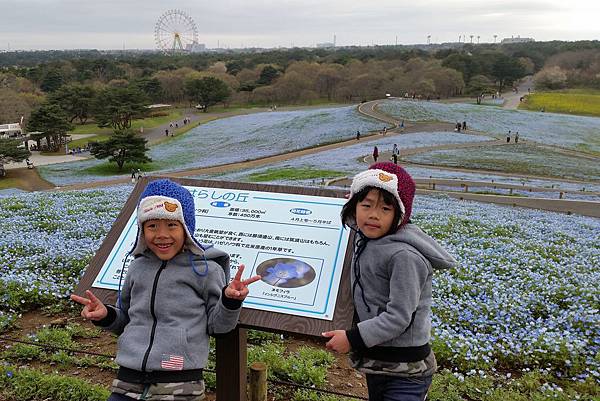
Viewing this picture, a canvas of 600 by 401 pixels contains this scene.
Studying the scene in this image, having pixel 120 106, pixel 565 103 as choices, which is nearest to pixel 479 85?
pixel 565 103

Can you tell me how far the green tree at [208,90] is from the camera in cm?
7600

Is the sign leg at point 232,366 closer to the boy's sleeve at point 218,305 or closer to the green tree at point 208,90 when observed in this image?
the boy's sleeve at point 218,305

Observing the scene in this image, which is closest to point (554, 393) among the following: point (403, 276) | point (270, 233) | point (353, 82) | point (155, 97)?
point (403, 276)

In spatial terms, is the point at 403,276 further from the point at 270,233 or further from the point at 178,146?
the point at 178,146

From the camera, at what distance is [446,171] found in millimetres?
30797

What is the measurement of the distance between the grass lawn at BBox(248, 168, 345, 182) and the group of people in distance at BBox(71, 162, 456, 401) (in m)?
23.3

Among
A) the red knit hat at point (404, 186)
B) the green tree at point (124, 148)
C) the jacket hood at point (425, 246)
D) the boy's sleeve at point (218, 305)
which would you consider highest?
the red knit hat at point (404, 186)

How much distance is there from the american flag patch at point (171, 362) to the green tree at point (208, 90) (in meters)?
75.7

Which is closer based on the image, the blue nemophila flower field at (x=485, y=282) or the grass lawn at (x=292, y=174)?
the blue nemophila flower field at (x=485, y=282)

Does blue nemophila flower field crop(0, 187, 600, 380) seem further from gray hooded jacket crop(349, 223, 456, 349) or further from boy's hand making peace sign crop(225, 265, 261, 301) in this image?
boy's hand making peace sign crop(225, 265, 261, 301)

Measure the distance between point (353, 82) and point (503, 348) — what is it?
265ft

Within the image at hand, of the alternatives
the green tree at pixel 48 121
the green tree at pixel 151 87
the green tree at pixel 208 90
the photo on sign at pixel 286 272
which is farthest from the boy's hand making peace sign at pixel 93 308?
the green tree at pixel 151 87

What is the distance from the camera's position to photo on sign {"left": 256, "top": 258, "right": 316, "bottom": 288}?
412cm

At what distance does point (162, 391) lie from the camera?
3553 mm
